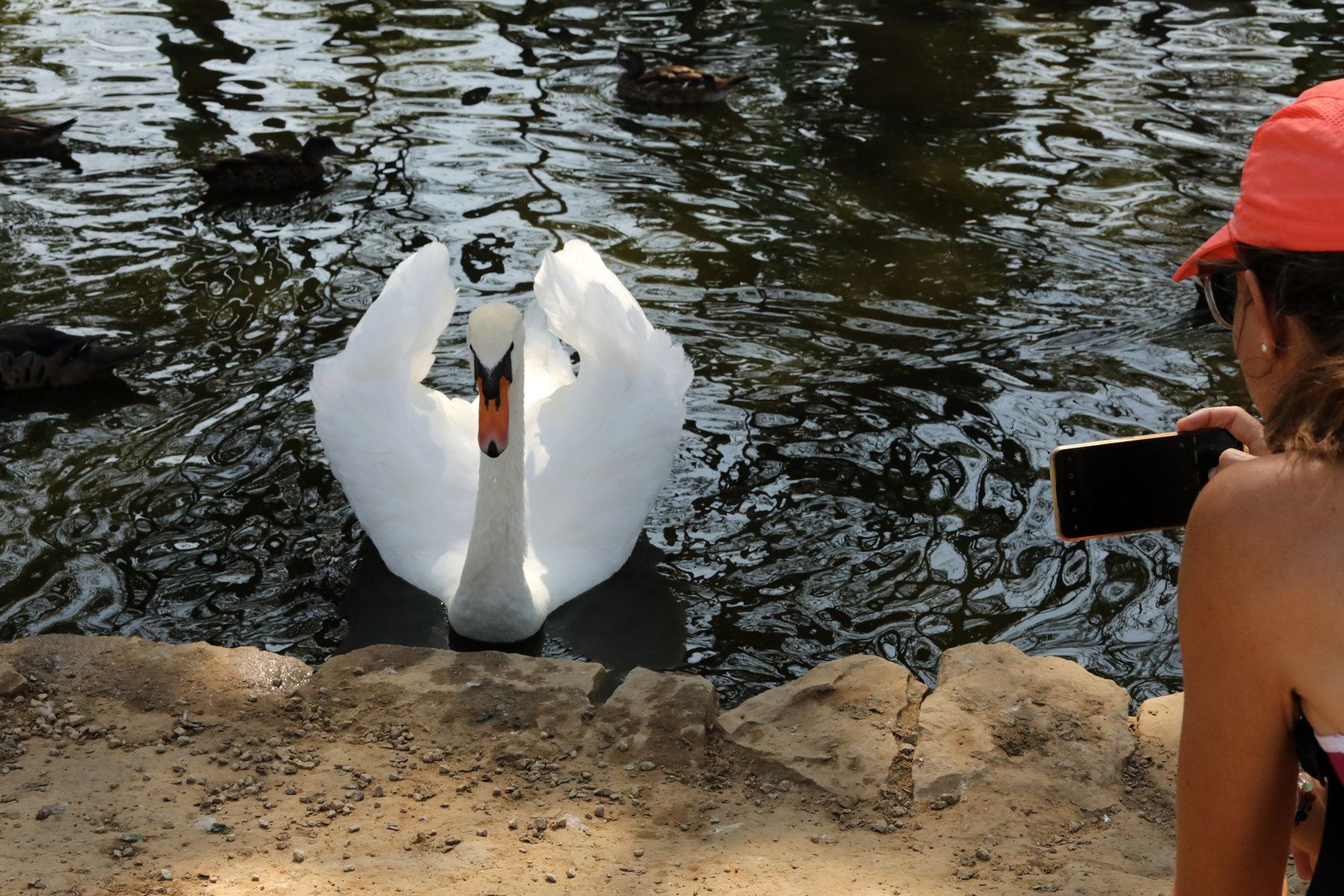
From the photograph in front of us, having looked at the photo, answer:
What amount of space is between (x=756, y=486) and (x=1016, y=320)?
241 cm

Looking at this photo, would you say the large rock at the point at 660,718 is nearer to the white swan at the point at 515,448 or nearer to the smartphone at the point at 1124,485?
the white swan at the point at 515,448

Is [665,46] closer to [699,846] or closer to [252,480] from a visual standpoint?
[252,480]

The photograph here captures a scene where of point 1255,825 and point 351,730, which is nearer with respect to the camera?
point 1255,825

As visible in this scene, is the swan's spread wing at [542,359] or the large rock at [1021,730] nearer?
the large rock at [1021,730]

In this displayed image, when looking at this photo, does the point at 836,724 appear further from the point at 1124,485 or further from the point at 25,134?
the point at 25,134

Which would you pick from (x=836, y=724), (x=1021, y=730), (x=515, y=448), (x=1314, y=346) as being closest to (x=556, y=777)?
(x=836, y=724)

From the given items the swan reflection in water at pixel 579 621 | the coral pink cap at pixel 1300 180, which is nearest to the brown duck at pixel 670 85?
the swan reflection in water at pixel 579 621

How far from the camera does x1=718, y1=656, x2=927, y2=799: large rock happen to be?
3.37m

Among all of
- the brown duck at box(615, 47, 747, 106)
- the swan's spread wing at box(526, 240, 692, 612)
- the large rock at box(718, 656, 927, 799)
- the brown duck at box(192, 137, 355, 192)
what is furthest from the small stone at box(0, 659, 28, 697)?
the brown duck at box(615, 47, 747, 106)

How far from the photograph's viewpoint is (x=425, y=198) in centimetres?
891

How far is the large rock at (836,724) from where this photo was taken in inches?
133

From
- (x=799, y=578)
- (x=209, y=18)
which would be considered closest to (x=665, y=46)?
(x=209, y=18)

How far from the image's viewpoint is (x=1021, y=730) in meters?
3.52

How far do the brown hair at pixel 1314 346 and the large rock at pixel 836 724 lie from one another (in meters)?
2.03
